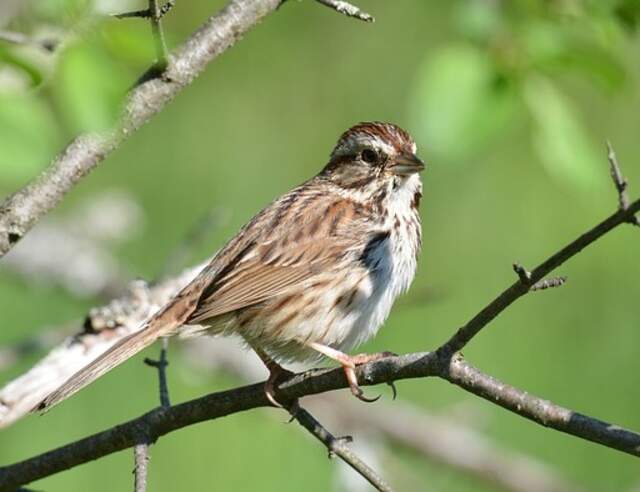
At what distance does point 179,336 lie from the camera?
412cm

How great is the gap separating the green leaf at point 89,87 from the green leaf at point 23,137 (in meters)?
0.06

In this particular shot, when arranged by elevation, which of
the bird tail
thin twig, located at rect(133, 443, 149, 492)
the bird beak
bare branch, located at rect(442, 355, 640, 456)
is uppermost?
the bird beak

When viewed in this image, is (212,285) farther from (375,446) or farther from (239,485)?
(239,485)

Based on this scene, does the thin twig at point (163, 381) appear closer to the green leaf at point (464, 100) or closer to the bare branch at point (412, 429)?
the green leaf at point (464, 100)

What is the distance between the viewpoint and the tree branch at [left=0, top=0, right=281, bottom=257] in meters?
3.03

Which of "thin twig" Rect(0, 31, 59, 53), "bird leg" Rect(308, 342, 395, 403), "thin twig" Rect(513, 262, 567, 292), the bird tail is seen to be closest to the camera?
"thin twig" Rect(513, 262, 567, 292)

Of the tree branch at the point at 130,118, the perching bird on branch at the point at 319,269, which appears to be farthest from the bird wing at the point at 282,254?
the tree branch at the point at 130,118

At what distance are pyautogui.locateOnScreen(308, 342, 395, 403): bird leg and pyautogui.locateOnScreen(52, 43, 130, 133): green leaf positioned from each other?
0.77 metres

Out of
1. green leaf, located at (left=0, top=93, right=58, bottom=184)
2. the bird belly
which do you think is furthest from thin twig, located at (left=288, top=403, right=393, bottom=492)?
green leaf, located at (left=0, top=93, right=58, bottom=184)

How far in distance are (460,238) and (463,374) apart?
4061 mm

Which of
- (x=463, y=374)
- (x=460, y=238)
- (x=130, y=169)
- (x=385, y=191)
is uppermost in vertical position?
(x=130, y=169)

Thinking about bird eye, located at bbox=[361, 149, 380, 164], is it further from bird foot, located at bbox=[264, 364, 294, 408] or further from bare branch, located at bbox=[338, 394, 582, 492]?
bare branch, located at bbox=[338, 394, 582, 492]

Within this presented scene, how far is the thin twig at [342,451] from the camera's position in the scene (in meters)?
2.96

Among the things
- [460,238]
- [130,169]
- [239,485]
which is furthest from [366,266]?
[130,169]
